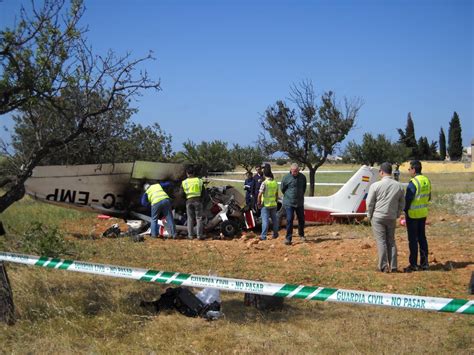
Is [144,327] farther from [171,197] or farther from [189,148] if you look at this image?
[189,148]

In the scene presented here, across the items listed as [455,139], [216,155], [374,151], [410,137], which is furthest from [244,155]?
[455,139]

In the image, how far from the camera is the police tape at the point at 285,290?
3.60 m

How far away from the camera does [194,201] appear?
37.9 feet

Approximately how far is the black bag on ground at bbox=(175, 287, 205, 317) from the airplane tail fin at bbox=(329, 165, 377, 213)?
Answer: 328 inches

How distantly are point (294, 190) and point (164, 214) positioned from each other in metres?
3.28

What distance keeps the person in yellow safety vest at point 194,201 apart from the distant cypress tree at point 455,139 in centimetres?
8156

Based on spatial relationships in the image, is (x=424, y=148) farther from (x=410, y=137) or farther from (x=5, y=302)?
(x=5, y=302)

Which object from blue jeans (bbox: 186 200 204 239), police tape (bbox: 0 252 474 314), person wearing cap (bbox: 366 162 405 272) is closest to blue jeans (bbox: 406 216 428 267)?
person wearing cap (bbox: 366 162 405 272)

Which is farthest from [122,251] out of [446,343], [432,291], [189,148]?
[189,148]

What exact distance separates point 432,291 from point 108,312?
425 centimetres

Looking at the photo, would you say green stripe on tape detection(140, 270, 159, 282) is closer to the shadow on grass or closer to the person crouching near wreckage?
the shadow on grass

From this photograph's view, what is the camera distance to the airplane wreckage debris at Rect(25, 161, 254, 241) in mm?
11953

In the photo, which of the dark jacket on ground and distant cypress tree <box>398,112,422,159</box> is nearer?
the dark jacket on ground

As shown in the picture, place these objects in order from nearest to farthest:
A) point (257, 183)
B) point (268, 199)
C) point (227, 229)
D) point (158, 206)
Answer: point (268, 199)
point (158, 206)
point (227, 229)
point (257, 183)
